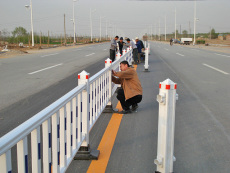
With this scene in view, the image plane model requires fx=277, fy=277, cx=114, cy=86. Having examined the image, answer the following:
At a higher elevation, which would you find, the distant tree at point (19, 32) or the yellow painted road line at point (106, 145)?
the distant tree at point (19, 32)

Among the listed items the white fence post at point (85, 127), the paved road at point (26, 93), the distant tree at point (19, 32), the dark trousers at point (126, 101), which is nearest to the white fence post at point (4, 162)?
the white fence post at point (85, 127)

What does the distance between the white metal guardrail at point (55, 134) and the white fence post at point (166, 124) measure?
1.10 metres

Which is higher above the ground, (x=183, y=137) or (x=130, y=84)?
(x=130, y=84)

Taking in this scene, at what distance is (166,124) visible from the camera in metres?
3.35

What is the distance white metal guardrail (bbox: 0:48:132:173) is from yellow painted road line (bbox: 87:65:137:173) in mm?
333

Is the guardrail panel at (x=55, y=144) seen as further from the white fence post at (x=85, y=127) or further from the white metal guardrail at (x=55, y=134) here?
the white fence post at (x=85, y=127)

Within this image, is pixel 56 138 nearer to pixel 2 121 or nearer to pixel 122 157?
pixel 122 157

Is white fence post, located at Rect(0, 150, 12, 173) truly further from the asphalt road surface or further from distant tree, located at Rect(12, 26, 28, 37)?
distant tree, located at Rect(12, 26, 28, 37)

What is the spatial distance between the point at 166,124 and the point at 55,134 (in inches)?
52.2

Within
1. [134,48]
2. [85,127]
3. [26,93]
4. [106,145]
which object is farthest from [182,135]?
[134,48]

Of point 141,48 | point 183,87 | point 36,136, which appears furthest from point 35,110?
point 141,48

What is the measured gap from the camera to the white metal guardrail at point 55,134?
2.04 m

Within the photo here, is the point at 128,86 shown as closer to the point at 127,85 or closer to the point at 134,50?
the point at 127,85

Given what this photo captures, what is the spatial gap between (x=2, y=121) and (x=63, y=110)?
129 inches
